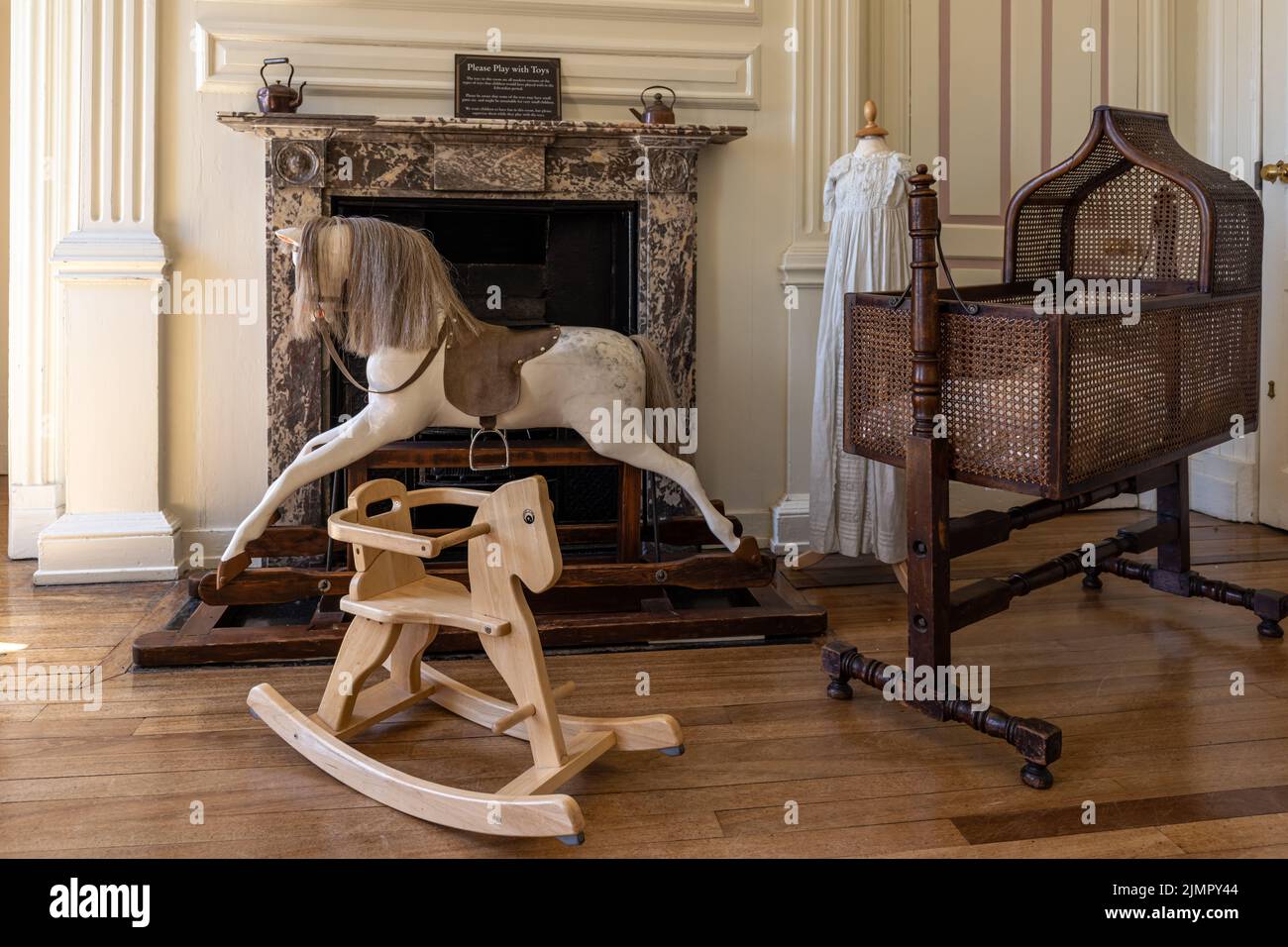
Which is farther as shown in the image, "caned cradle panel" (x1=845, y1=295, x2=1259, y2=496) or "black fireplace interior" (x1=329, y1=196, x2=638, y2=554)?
"black fireplace interior" (x1=329, y1=196, x2=638, y2=554)

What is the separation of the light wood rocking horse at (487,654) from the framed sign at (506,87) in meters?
1.95

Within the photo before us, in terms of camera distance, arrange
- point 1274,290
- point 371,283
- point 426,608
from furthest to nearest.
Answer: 1. point 1274,290
2. point 371,283
3. point 426,608

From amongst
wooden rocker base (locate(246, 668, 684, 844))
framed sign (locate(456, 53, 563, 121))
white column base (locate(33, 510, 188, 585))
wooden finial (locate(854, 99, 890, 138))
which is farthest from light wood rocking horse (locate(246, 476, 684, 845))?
wooden finial (locate(854, 99, 890, 138))

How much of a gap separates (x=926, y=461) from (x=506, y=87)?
220 cm

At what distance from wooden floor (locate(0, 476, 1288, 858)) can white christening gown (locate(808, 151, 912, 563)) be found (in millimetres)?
469

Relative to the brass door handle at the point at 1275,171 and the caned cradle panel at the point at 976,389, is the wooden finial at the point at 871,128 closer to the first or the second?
the caned cradle panel at the point at 976,389

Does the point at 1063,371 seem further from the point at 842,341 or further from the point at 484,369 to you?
the point at 484,369

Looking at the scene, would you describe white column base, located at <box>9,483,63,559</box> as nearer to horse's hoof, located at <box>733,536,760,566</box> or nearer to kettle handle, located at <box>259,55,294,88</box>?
kettle handle, located at <box>259,55,294,88</box>

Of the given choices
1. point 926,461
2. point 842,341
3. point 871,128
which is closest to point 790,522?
point 842,341

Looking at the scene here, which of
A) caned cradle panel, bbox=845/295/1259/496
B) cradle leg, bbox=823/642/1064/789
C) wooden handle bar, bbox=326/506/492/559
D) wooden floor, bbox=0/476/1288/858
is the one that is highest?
caned cradle panel, bbox=845/295/1259/496

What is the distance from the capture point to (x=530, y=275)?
13.5ft

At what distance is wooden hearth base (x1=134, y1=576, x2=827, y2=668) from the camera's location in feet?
9.85

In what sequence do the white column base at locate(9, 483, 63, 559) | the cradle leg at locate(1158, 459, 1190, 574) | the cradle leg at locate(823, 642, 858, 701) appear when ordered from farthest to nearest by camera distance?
the white column base at locate(9, 483, 63, 559) → the cradle leg at locate(1158, 459, 1190, 574) → the cradle leg at locate(823, 642, 858, 701)

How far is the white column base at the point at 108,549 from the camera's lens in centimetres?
376
